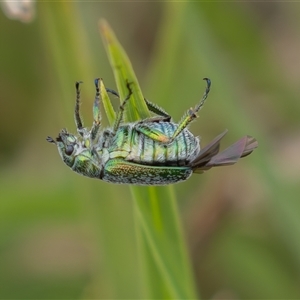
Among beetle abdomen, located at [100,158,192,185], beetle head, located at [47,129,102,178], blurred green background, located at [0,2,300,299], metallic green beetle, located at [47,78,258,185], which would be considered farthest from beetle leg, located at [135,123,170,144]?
blurred green background, located at [0,2,300,299]

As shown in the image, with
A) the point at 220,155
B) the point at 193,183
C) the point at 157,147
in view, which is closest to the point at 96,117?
the point at 157,147

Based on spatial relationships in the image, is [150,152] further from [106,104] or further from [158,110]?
[106,104]

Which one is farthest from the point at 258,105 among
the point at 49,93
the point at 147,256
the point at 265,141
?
the point at 147,256

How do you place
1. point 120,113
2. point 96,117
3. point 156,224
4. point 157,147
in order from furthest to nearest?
1. point 96,117
2. point 157,147
3. point 120,113
4. point 156,224

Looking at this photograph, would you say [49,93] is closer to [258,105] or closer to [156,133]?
[258,105]

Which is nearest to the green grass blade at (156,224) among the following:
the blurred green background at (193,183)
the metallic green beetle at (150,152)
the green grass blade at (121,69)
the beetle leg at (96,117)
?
the green grass blade at (121,69)
